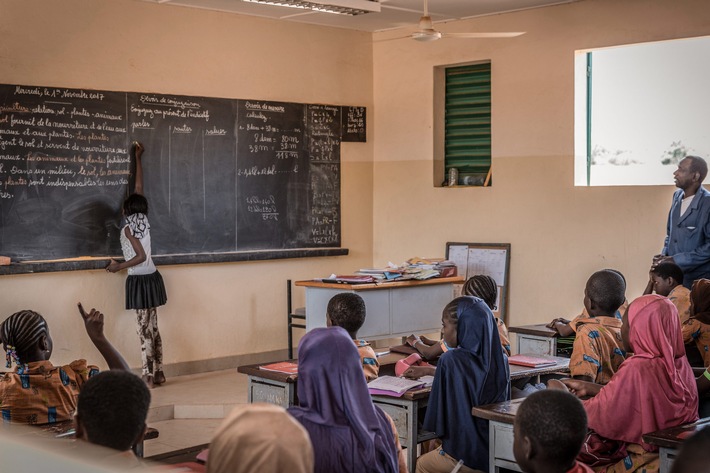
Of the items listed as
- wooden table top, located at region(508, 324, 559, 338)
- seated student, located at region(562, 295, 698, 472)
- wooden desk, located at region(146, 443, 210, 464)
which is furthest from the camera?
wooden table top, located at region(508, 324, 559, 338)

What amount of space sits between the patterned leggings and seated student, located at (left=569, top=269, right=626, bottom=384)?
376cm

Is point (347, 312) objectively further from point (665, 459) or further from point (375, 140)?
point (375, 140)

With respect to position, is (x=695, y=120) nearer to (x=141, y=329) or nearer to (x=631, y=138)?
(x=631, y=138)

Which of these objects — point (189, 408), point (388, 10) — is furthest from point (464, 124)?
point (189, 408)

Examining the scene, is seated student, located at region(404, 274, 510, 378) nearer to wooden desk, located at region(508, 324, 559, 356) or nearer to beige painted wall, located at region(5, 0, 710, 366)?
wooden desk, located at region(508, 324, 559, 356)

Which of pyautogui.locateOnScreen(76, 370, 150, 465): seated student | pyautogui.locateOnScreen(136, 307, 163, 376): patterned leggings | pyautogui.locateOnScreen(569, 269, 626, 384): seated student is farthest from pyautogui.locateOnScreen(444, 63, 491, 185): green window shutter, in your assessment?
pyautogui.locateOnScreen(76, 370, 150, 465): seated student

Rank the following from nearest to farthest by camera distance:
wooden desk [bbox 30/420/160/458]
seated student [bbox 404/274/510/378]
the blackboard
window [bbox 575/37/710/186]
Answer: wooden desk [bbox 30/420/160/458] → seated student [bbox 404/274/510/378] → the blackboard → window [bbox 575/37/710/186]

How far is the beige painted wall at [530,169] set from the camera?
7.15 metres

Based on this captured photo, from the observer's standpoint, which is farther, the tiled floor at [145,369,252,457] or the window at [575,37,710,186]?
the window at [575,37,710,186]

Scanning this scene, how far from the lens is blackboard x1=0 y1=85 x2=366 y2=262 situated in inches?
261

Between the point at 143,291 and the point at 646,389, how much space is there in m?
4.40

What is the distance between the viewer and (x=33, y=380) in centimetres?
352

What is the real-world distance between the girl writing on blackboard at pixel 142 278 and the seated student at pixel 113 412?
195 inches

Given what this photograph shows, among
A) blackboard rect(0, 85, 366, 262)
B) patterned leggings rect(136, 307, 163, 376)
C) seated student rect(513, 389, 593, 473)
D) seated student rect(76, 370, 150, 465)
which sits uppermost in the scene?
blackboard rect(0, 85, 366, 262)
